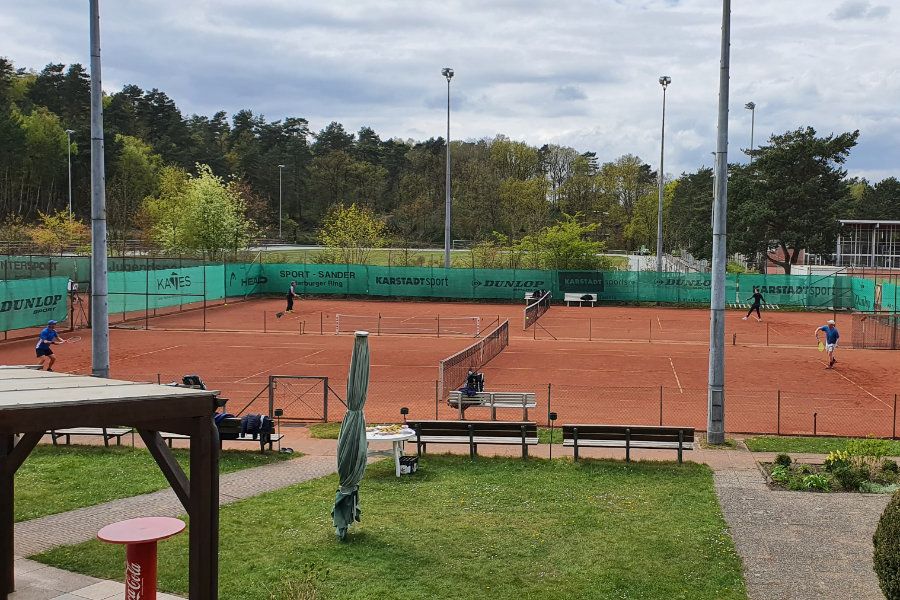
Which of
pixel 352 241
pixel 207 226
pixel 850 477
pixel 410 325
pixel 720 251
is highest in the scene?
pixel 207 226

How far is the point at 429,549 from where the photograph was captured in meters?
10.5

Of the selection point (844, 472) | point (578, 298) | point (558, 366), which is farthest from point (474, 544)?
point (578, 298)

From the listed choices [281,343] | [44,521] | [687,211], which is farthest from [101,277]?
[687,211]

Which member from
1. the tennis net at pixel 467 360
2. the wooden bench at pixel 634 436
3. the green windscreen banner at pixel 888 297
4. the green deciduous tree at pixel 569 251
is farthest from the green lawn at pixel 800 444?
the green deciduous tree at pixel 569 251

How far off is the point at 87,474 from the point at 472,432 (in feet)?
22.9

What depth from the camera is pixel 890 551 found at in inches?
300

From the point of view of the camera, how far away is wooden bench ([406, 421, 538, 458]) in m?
15.9

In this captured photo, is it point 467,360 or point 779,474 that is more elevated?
point 467,360

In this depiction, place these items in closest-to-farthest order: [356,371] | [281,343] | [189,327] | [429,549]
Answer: [429,549] < [356,371] < [281,343] < [189,327]

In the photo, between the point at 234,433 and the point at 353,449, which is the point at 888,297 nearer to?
the point at 234,433

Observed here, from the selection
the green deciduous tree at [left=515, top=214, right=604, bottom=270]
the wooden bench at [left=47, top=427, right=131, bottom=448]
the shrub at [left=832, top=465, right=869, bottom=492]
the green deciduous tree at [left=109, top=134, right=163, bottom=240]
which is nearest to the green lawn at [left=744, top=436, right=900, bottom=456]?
the shrub at [left=832, top=465, right=869, bottom=492]

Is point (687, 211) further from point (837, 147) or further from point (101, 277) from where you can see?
point (101, 277)

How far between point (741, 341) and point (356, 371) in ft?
92.4

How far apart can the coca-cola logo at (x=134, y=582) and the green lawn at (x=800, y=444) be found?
12935mm
